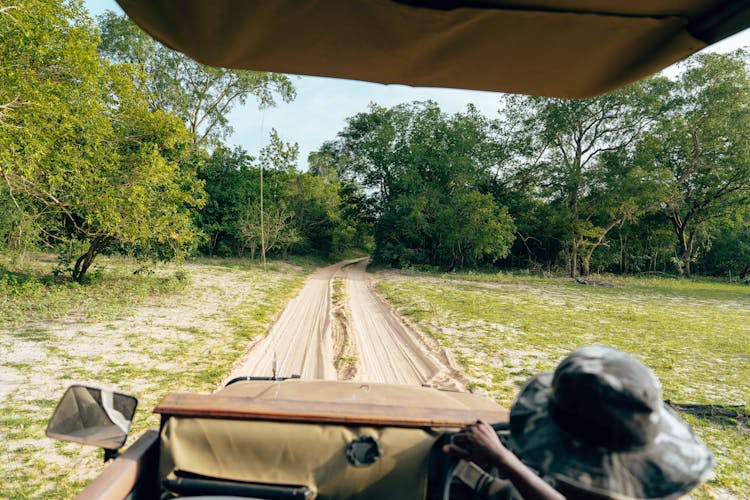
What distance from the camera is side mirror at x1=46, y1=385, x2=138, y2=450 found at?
5.04 feet

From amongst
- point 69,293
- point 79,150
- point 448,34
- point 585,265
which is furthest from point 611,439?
point 585,265

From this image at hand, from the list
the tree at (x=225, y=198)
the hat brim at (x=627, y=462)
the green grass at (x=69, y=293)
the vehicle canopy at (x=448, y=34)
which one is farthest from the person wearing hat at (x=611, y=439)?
the tree at (x=225, y=198)

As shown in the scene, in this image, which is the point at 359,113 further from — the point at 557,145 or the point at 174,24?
the point at 174,24

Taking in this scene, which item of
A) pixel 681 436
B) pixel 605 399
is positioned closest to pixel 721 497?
pixel 681 436

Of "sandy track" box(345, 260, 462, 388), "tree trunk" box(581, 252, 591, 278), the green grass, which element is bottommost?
"sandy track" box(345, 260, 462, 388)

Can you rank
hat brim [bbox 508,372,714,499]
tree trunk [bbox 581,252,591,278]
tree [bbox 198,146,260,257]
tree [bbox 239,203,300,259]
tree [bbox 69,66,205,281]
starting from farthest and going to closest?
tree [bbox 198,146,260,257] → tree trunk [bbox 581,252,591,278] → tree [bbox 239,203,300,259] → tree [bbox 69,66,205,281] → hat brim [bbox 508,372,714,499]

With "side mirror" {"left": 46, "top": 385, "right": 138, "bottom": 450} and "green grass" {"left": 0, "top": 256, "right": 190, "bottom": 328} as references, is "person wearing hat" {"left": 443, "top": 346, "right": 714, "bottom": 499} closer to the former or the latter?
"side mirror" {"left": 46, "top": 385, "right": 138, "bottom": 450}

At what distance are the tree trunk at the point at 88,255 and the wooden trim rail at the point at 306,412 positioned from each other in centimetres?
1046

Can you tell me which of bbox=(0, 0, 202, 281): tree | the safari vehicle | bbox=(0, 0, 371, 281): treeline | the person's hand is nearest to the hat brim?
the person's hand

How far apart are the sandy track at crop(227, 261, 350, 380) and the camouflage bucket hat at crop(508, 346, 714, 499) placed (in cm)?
282

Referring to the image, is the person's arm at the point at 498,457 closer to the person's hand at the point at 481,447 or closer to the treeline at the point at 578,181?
the person's hand at the point at 481,447

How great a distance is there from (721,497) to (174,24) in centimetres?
497

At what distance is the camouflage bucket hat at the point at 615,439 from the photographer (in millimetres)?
1000

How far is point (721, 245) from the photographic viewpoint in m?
31.9
